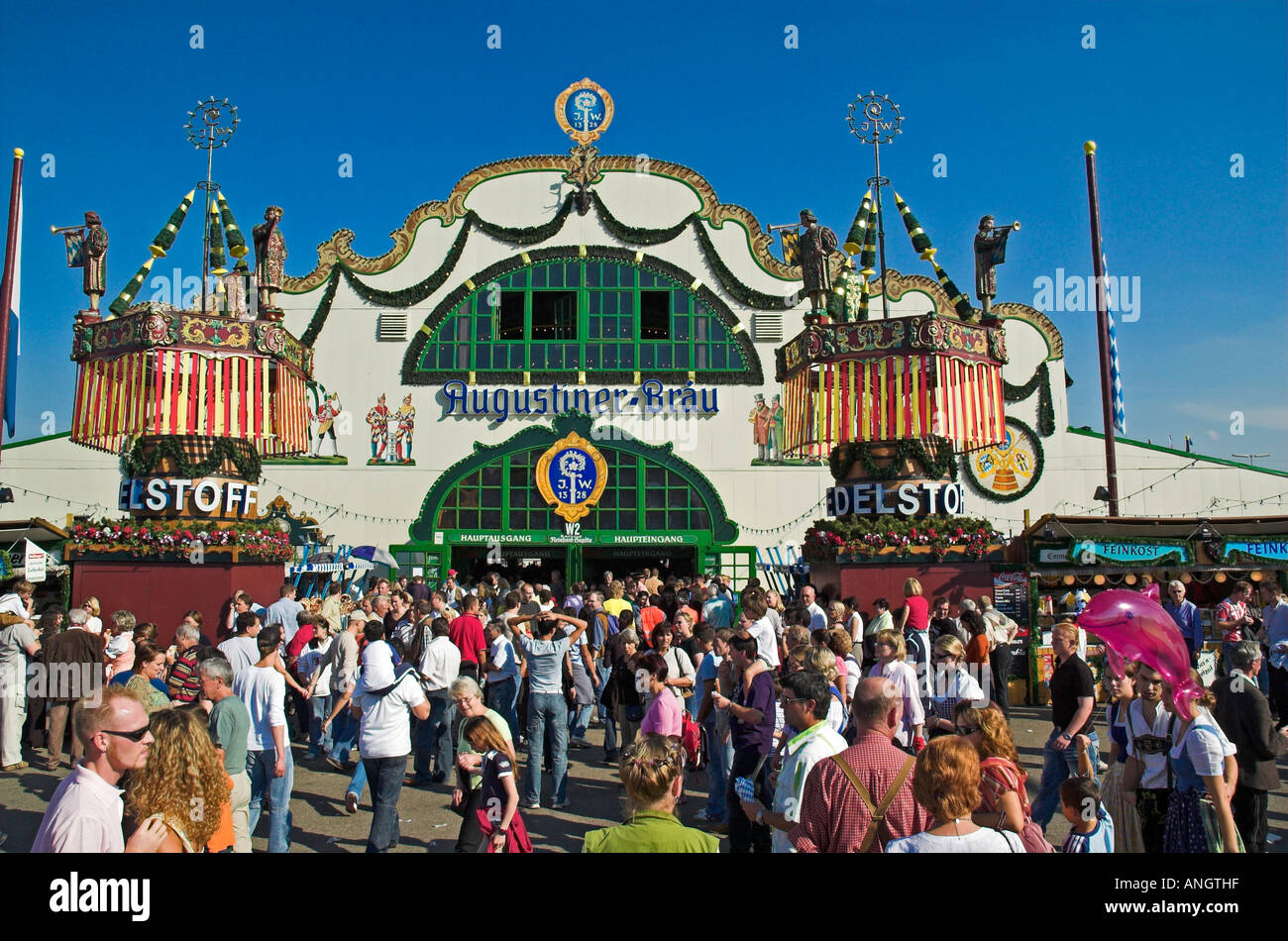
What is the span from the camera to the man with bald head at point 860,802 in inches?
154

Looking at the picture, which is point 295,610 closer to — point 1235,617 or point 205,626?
point 205,626

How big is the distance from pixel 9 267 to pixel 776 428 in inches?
664

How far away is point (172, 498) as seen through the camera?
1577 centimetres

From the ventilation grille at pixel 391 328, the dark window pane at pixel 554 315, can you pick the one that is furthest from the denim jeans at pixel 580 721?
the ventilation grille at pixel 391 328

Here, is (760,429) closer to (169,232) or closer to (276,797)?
(169,232)

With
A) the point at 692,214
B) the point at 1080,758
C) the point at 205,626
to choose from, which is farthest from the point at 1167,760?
the point at 692,214

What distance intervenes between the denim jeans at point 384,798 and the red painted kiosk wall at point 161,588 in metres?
9.58

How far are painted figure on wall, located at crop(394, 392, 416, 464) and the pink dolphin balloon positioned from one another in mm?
20903

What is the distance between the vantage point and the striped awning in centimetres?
1577

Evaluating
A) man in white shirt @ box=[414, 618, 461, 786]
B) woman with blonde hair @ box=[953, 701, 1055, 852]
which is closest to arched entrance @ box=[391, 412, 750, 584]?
man in white shirt @ box=[414, 618, 461, 786]

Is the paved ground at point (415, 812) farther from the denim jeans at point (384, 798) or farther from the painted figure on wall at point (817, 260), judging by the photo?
the painted figure on wall at point (817, 260)

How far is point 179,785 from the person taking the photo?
377cm

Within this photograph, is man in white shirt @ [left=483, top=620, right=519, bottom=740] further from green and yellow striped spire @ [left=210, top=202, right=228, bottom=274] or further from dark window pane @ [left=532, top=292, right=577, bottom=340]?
dark window pane @ [left=532, top=292, right=577, bottom=340]
